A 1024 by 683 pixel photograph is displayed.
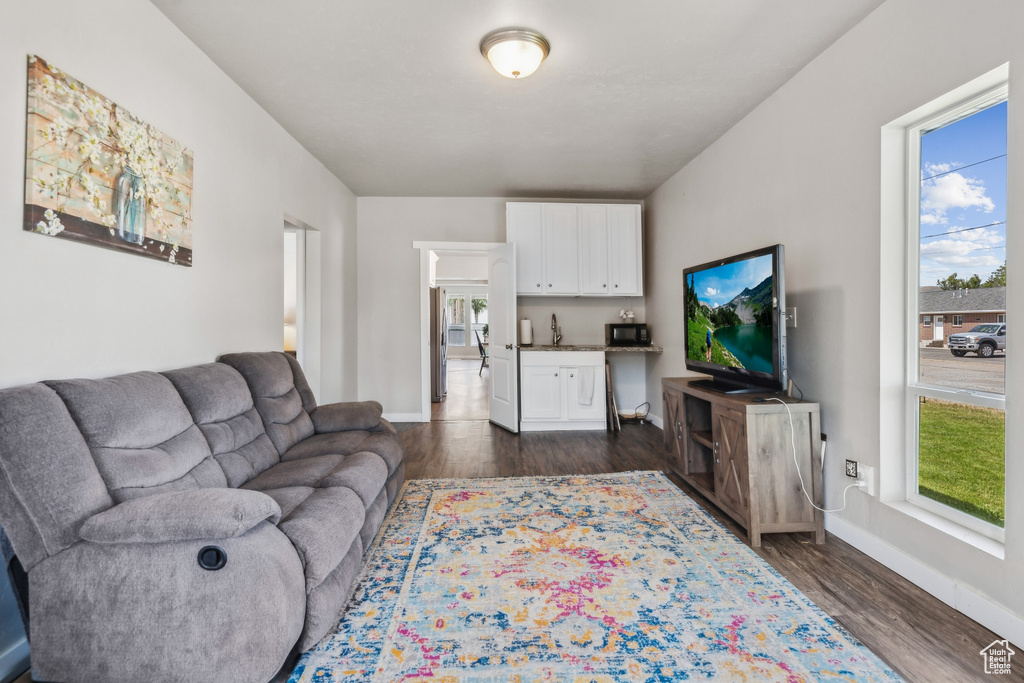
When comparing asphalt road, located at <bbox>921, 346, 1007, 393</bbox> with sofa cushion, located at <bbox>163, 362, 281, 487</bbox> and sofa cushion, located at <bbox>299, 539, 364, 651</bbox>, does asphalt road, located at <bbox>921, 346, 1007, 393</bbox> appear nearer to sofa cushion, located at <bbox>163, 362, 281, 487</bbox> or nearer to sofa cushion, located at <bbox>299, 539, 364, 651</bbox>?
sofa cushion, located at <bbox>299, 539, 364, 651</bbox>

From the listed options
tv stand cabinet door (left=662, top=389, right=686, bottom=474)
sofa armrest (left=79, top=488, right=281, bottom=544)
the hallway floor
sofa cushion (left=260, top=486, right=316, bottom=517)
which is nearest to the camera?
sofa armrest (left=79, top=488, right=281, bottom=544)

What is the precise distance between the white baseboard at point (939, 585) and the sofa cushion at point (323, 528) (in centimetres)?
230

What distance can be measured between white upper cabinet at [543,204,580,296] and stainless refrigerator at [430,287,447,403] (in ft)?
6.77

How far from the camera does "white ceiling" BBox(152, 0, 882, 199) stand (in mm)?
2252

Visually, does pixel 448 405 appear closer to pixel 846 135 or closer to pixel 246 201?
pixel 246 201

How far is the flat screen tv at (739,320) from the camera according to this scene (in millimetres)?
2473

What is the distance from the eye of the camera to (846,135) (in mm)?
2395

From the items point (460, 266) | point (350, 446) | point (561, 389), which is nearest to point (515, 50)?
point (350, 446)

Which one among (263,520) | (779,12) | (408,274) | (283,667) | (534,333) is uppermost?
(779,12)

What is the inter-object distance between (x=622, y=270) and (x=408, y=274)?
236cm

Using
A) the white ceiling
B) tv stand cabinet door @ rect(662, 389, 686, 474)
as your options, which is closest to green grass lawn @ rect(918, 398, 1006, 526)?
tv stand cabinet door @ rect(662, 389, 686, 474)

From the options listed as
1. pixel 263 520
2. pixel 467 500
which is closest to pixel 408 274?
pixel 467 500

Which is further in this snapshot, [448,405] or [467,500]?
[448,405]
